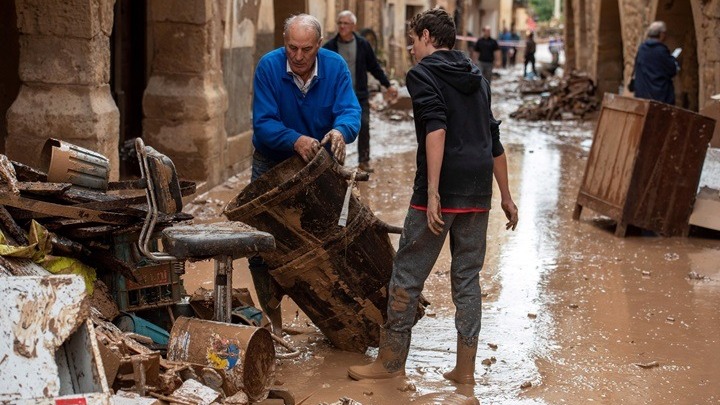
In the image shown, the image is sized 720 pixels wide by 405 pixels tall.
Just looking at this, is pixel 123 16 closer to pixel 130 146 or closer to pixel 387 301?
pixel 130 146

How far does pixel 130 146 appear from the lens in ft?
30.9

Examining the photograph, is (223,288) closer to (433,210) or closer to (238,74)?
(433,210)

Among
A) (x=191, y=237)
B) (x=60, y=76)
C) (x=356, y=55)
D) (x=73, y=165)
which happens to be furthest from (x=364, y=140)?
(x=191, y=237)

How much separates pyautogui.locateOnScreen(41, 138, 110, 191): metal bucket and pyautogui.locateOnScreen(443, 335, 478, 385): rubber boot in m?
1.84

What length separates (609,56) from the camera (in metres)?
22.8

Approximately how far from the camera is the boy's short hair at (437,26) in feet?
16.6

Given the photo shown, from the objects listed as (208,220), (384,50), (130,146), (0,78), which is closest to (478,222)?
(208,220)

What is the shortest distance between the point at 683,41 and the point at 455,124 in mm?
13175

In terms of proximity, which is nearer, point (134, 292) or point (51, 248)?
point (51, 248)

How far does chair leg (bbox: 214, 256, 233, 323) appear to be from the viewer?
4.64 metres

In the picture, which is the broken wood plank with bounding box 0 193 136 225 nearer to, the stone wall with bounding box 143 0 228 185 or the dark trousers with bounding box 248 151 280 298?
the dark trousers with bounding box 248 151 280 298

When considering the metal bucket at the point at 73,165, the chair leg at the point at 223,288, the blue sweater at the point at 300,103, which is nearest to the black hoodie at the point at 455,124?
the blue sweater at the point at 300,103

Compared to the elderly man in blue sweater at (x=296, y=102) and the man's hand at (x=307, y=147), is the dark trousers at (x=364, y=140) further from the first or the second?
the man's hand at (x=307, y=147)

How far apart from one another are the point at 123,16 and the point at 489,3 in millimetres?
42043
